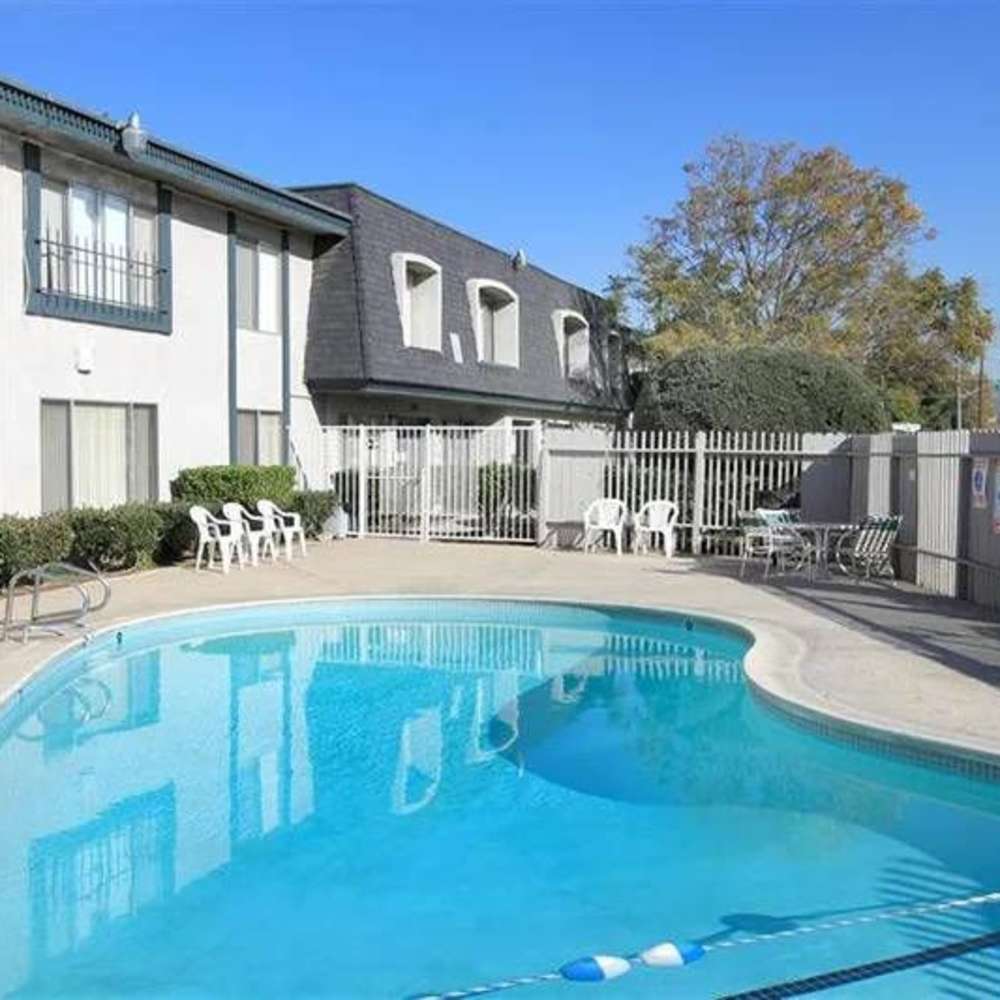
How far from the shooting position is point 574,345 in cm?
3219

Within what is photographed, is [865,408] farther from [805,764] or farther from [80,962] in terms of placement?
[80,962]

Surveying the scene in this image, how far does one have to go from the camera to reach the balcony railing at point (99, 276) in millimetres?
14648

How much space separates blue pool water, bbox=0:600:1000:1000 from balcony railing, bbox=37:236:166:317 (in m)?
6.23

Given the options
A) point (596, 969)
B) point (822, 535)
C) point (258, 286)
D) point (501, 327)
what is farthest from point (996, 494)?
point (501, 327)

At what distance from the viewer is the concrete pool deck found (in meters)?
7.95

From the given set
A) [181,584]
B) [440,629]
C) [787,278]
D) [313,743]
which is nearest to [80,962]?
[313,743]

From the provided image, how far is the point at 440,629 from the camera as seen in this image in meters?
12.9

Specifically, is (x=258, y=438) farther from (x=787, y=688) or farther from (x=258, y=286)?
(x=787, y=688)

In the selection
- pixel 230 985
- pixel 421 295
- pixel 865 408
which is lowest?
pixel 230 985

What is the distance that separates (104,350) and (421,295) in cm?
899

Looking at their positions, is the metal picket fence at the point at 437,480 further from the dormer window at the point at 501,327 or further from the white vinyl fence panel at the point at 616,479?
the dormer window at the point at 501,327

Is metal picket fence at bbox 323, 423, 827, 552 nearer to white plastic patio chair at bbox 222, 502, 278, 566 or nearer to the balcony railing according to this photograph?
white plastic patio chair at bbox 222, 502, 278, 566

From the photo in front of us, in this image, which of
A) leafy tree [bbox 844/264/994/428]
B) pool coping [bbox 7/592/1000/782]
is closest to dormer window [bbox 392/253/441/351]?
pool coping [bbox 7/592/1000/782]

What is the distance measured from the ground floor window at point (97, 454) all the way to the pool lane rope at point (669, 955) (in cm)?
1190
